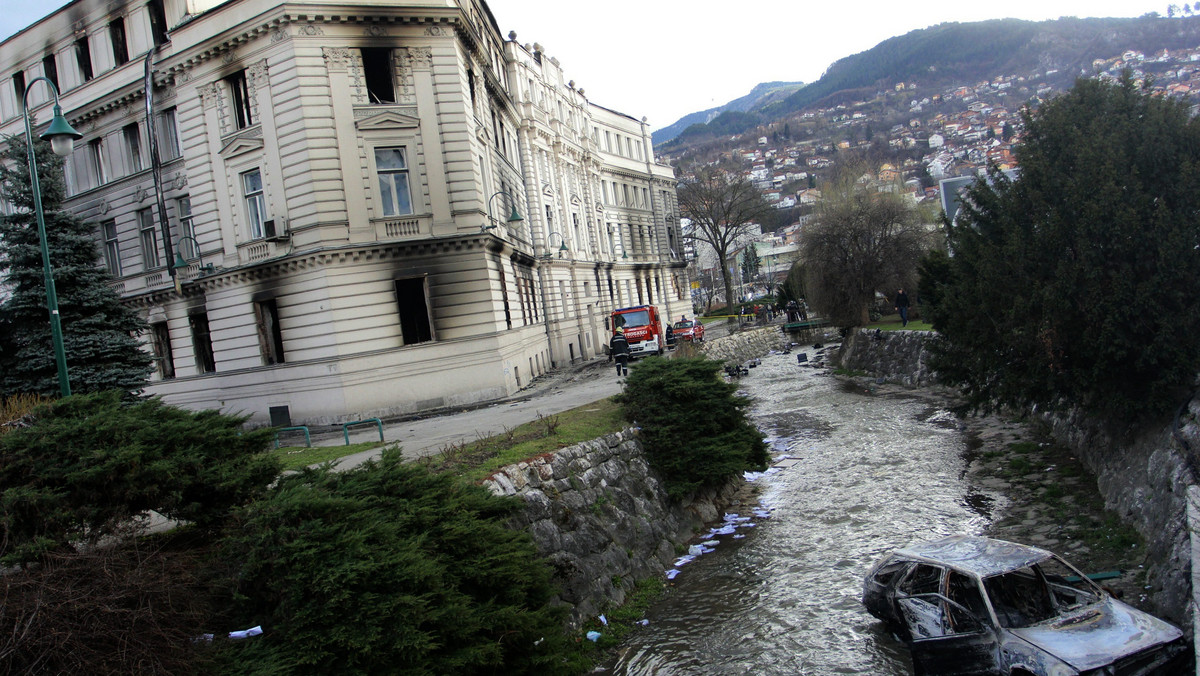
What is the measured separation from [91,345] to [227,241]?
7.71 m

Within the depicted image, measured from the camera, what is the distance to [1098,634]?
7.91 m

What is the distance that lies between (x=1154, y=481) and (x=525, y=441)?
10925 millimetres

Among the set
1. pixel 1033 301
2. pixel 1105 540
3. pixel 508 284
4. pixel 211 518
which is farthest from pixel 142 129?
pixel 1105 540

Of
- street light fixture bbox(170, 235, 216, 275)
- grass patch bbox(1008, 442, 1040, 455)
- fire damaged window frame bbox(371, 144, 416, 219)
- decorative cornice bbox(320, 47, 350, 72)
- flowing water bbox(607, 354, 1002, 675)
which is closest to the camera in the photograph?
flowing water bbox(607, 354, 1002, 675)

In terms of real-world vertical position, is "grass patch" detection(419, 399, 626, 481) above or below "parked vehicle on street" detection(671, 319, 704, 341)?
below

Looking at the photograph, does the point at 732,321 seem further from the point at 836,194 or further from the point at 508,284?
the point at 508,284

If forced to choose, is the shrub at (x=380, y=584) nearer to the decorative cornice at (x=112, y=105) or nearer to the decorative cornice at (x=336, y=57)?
the decorative cornice at (x=336, y=57)

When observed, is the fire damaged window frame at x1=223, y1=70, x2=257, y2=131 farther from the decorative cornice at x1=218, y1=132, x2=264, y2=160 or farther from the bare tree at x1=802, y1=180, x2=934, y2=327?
the bare tree at x1=802, y1=180, x2=934, y2=327

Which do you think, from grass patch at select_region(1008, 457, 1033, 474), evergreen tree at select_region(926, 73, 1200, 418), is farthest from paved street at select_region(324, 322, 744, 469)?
evergreen tree at select_region(926, 73, 1200, 418)

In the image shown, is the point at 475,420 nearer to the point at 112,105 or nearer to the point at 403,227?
the point at 403,227

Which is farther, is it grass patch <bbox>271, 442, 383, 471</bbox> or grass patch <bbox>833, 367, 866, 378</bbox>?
grass patch <bbox>833, 367, 866, 378</bbox>

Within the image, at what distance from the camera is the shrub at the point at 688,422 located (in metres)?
16.8

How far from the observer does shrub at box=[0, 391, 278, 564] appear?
6750 mm

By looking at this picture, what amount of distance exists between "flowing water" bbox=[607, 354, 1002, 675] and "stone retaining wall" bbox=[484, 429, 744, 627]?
78cm
